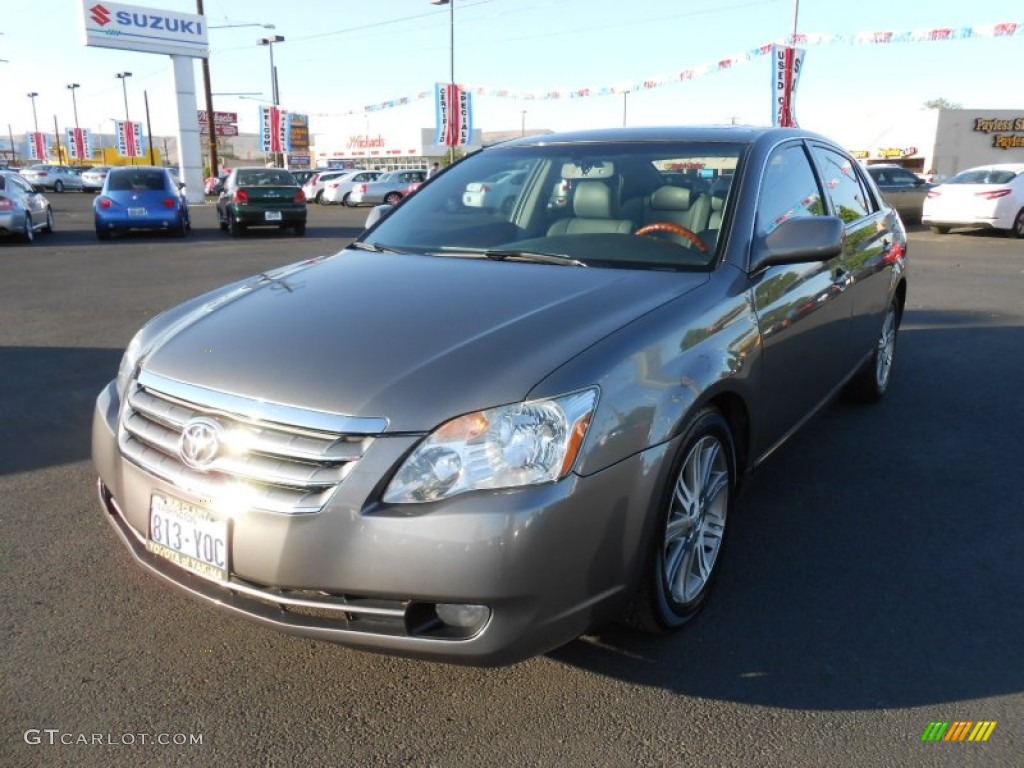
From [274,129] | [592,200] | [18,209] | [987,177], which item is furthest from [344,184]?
[592,200]

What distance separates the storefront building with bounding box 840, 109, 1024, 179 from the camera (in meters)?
38.9

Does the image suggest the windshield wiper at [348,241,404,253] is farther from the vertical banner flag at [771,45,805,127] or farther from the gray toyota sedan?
the vertical banner flag at [771,45,805,127]

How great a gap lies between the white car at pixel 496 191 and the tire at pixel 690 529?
158 cm

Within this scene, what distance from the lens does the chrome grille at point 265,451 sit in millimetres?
2121

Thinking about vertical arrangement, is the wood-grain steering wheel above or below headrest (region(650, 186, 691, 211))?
below

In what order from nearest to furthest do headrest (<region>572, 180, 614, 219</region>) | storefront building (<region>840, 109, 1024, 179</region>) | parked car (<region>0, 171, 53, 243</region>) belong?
headrest (<region>572, 180, 614, 219</region>) → parked car (<region>0, 171, 53, 243</region>) → storefront building (<region>840, 109, 1024, 179</region>)

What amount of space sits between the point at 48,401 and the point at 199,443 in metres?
3.75

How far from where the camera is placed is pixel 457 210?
3883 mm

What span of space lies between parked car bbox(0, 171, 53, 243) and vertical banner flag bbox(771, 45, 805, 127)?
19556mm

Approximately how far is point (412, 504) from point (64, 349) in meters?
5.93

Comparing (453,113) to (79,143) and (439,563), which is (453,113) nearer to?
(439,563)

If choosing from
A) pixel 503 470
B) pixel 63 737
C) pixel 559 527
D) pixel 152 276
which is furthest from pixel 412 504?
pixel 152 276

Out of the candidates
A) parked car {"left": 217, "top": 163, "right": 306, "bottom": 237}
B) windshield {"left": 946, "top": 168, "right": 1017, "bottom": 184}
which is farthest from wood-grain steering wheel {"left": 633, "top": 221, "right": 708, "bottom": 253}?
windshield {"left": 946, "top": 168, "right": 1017, "bottom": 184}

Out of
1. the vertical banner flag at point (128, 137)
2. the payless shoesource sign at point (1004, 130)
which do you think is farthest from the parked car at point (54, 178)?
the payless shoesource sign at point (1004, 130)
